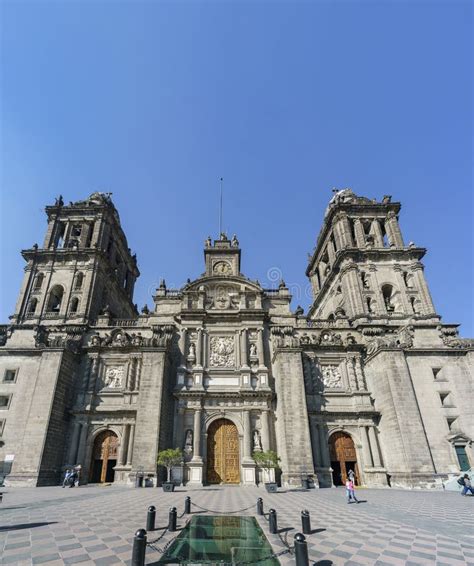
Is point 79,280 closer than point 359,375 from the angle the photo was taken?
No

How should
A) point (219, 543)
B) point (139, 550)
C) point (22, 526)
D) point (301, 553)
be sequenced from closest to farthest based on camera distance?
A: point (301, 553)
point (139, 550)
point (219, 543)
point (22, 526)

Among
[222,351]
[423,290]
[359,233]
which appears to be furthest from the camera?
[359,233]

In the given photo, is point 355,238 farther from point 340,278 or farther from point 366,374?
point 366,374

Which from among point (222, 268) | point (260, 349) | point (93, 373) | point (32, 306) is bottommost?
point (93, 373)

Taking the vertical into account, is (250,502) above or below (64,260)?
below

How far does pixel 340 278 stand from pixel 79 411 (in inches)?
1119

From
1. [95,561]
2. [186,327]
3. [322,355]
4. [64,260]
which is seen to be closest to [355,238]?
[322,355]

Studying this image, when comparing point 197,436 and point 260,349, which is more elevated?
point 260,349

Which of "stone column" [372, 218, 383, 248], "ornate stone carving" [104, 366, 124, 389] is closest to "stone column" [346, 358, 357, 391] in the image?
"stone column" [372, 218, 383, 248]

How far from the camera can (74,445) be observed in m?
24.6

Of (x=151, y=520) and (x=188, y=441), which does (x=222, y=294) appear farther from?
(x=151, y=520)

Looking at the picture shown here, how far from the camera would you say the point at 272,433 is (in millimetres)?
24875

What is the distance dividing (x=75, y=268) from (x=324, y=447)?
29.6m

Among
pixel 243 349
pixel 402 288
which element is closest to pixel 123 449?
pixel 243 349
